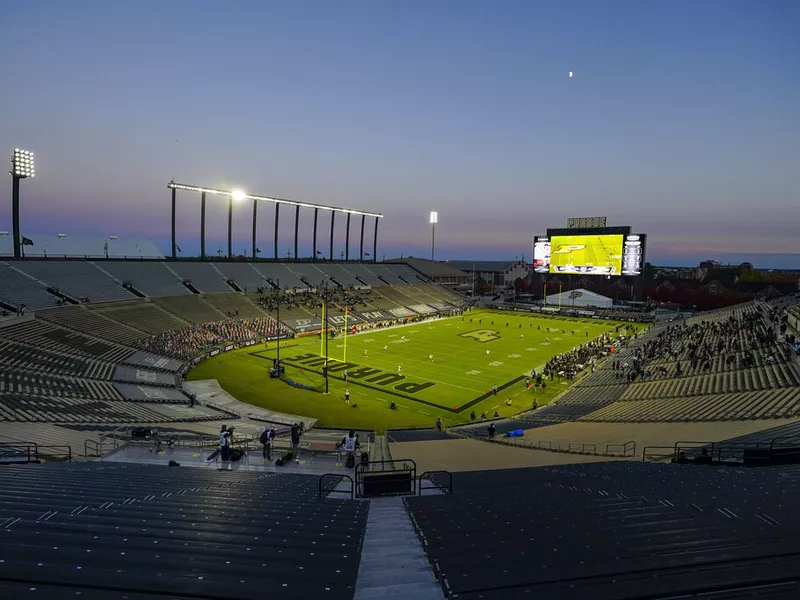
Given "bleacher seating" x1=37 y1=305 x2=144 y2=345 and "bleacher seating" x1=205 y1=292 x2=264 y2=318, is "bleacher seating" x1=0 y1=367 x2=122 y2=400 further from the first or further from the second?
"bleacher seating" x1=205 y1=292 x2=264 y2=318

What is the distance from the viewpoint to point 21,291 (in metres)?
40.2

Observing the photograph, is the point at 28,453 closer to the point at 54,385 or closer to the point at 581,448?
the point at 54,385

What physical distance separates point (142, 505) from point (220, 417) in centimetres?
1716

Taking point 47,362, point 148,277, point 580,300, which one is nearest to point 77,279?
point 148,277

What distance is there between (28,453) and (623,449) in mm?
20164

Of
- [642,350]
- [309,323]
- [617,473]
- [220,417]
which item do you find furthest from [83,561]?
[309,323]

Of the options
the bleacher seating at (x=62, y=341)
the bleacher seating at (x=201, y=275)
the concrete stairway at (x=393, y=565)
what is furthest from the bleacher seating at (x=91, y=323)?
the concrete stairway at (x=393, y=565)

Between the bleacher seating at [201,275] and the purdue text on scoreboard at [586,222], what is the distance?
52369 mm

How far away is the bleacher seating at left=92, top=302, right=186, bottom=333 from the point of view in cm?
4253

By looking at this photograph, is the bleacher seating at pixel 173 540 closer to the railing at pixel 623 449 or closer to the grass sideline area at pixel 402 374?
the railing at pixel 623 449

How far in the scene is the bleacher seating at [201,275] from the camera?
57.7m

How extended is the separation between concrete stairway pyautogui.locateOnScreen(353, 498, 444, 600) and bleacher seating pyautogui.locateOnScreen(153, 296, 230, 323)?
4572cm

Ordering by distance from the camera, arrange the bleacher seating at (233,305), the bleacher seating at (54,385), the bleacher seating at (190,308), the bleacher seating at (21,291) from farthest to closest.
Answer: the bleacher seating at (233,305) → the bleacher seating at (190,308) → the bleacher seating at (21,291) → the bleacher seating at (54,385)

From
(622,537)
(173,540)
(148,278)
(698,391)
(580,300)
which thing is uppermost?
(148,278)
